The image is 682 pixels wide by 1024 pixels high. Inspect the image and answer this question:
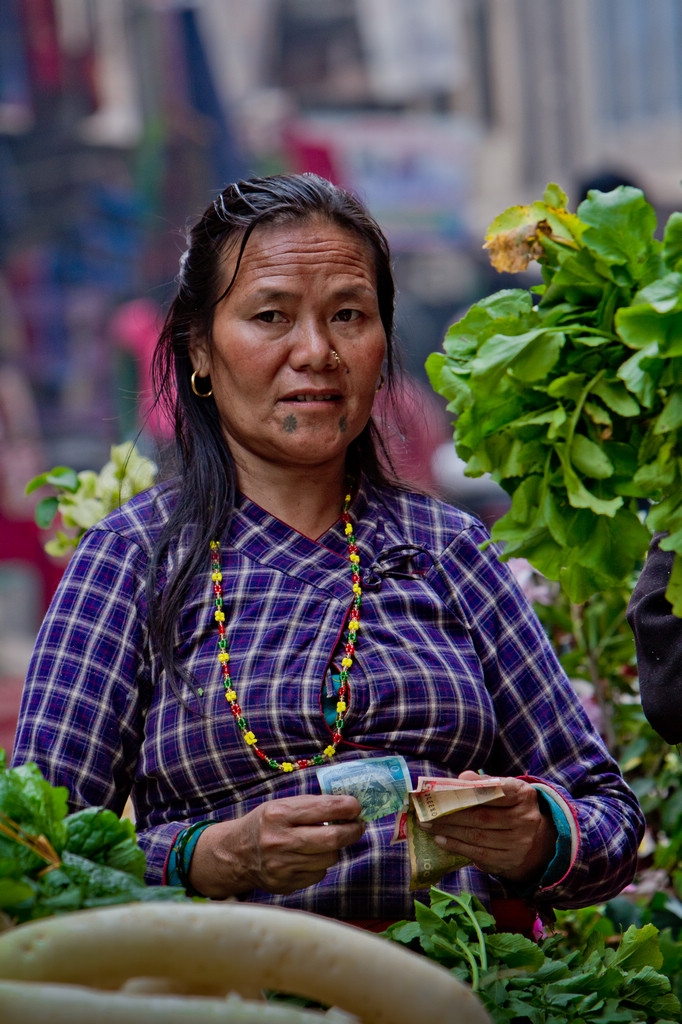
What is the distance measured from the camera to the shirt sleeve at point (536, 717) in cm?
182

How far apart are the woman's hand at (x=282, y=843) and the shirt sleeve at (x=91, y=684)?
0.38 ft

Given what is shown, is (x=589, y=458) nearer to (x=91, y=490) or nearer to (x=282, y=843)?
(x=282, y=843)

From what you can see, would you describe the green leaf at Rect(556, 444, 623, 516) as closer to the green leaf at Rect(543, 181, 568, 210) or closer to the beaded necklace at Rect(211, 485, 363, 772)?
the green leaf at Rect(543, 181, 568, 210)

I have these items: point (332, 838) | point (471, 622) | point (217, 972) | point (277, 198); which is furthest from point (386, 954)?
point (277, 198)

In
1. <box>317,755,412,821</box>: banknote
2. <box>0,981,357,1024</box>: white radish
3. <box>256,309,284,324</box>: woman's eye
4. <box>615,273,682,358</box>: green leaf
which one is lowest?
<box>317,755,412,821</box>: banknote

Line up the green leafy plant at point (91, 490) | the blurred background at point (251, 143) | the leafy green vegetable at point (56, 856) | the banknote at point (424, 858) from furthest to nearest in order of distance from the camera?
the blurred background at point (251, 143) < the green leafy plant at point (91, 490) < the banknote at point (424, 858) < the leafy green vegetable at point (56, 856)

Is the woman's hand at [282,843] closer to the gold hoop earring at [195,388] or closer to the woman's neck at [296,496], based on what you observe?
the woman's neck at [296,496]

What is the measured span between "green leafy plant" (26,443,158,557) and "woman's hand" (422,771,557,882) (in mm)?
954

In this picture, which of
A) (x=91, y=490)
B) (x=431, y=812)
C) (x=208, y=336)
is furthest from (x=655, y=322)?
(x=91, y=490)

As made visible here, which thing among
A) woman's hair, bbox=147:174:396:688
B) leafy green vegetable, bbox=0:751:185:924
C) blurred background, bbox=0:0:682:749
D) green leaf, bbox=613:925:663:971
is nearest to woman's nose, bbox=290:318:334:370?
woman's hair, bbox=147:174:396:688

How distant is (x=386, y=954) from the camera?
0.95 metres

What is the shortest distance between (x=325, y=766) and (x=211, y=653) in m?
0.25

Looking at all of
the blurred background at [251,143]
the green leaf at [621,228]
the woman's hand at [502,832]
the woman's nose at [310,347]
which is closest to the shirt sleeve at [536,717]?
the woman's hand at [502,832]

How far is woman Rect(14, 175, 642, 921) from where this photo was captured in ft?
5.43
